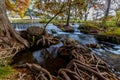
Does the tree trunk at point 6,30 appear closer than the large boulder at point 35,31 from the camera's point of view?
Yes

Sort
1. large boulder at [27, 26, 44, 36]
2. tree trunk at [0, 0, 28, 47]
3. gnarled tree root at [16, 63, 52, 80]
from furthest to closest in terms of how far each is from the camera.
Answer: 1. large boulder at [27, 26, 44, 36]
2. tree trunk at [0, 0, 28, 47]
3. gnarled tree root at [16, 63, 52, 80]

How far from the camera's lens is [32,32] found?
11211mm

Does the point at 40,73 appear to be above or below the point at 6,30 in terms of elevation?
below

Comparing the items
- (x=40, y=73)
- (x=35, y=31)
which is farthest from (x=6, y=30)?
(x=40, y=73)

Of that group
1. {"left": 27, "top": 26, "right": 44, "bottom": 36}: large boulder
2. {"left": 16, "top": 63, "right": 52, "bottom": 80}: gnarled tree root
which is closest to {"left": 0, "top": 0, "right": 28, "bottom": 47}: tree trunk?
{"left": 27, "top": 26, "right": 44, "bottom": 36}: large boulder

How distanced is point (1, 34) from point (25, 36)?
8.33 ft

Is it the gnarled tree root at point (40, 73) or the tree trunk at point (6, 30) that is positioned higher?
the tree trunk at point (6, 30)

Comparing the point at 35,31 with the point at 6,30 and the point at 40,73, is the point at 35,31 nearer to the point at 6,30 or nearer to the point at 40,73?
the point at 6,30

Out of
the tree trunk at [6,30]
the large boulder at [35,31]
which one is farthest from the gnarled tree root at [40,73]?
the large boulder at [35,31]

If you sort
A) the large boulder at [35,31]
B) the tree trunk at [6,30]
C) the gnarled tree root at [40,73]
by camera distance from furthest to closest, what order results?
the large boulder at [35,31]
the tree trunk at [6,30]
the gnarled tree root at [40,73]

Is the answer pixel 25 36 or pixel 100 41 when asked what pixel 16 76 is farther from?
pixel 100 41

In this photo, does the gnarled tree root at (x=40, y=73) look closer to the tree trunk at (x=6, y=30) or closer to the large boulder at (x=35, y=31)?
the tree trunk at (x=6, y=30)

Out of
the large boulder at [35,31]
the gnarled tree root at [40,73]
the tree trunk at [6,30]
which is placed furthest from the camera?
the large boulder at [35,31]

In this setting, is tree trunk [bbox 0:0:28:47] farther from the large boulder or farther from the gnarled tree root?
the gnarled tree root
